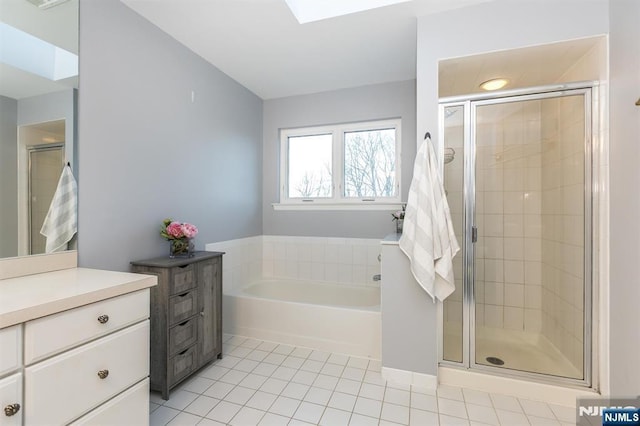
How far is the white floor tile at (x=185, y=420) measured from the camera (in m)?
1.50

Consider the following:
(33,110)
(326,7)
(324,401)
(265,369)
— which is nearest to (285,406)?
(324,401)

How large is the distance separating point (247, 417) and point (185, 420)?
334mm

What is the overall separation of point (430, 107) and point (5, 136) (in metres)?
2.31

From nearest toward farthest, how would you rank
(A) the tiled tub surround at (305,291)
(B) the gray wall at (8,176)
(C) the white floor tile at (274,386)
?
(B) the gray wall at (8,176) → (C) the white floor tile at (274,386) → (A) the tiled tub surround at (305,291)

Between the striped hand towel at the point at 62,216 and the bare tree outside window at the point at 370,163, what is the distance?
2344mm

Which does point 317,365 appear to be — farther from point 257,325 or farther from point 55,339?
point 55,339

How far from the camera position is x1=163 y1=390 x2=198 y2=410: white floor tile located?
1.65m

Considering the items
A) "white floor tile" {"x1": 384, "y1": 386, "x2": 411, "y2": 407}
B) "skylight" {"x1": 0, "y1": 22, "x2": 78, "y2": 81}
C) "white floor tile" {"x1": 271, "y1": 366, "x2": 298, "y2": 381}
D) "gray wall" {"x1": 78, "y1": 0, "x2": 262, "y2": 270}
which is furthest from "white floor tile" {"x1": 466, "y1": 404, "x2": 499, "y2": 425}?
"skylight" {"x1": 0, "y1": 22, "x2": 78, "y2": 81}

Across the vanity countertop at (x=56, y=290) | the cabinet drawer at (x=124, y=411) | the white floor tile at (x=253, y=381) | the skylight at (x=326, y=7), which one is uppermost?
the skylight at (x=326, y=7)

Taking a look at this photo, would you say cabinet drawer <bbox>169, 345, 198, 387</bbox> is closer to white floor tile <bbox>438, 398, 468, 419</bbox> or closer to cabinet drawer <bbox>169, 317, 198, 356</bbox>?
cabinet drawer <bbox>169, 317, 198, 356</bbox>

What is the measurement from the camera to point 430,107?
188 cm

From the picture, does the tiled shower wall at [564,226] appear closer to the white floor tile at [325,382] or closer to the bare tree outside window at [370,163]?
the bare tree outside window at [370,163]

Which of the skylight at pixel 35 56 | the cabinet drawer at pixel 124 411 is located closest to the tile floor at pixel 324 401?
the cabinet drawer at pixel 124 411

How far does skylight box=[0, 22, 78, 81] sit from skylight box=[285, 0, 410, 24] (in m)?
1.33
